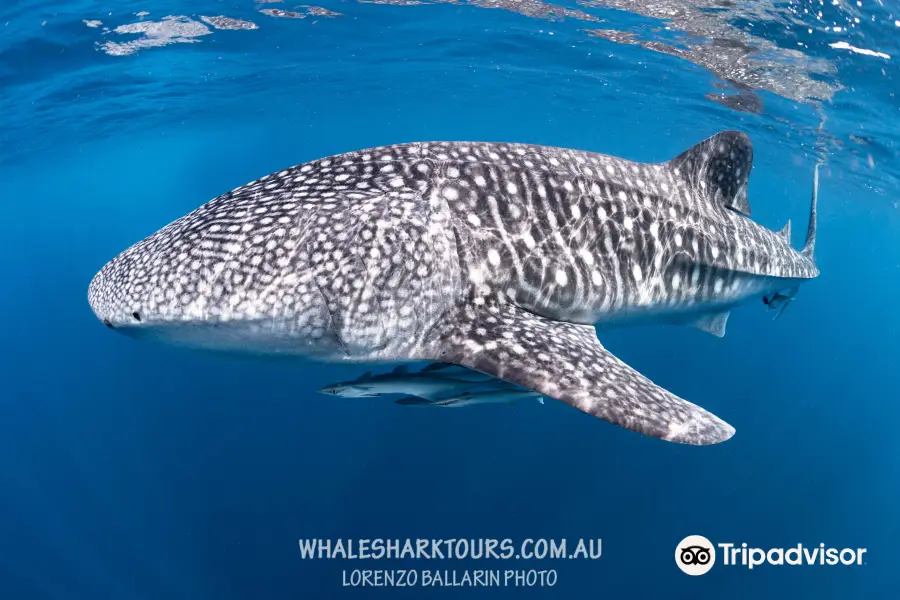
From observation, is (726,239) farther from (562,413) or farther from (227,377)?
(227,377)

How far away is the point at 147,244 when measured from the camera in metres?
3.71

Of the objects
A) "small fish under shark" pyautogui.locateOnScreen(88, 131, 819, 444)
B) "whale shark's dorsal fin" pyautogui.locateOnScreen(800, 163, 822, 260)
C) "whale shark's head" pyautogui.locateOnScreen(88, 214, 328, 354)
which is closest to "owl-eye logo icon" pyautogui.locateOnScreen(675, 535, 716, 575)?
"whale shark's dorsal fin" pyautogui.locateOnScreen(800, 163, 822, 260)

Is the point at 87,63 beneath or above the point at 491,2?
beneath

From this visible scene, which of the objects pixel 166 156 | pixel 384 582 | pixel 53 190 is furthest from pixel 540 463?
pixel 53 190

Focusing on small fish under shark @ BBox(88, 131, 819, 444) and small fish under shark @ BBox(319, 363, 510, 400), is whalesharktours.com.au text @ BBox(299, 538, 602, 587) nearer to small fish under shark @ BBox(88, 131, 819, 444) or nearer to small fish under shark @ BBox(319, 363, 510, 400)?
small fish under shark @ BBox(319, 363, 510, 400)

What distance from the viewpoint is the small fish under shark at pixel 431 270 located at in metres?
3.25

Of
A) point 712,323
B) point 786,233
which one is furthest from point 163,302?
point 786,233

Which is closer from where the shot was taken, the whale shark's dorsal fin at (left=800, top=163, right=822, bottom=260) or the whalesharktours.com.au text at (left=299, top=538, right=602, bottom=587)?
the whale shark's dorsal fin at (left=800, top=163, right=822, bottom=260)

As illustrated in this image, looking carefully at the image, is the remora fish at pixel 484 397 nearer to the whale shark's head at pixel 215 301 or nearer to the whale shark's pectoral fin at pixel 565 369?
the whale shark's pectoral fin at pixel 565 369

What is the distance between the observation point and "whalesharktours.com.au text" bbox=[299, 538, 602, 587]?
27.2ft

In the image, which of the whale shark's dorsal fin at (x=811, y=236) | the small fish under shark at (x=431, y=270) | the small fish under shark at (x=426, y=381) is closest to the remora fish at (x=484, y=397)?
the small fish under shark at (x=426, y=381)

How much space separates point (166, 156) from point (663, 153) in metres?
41.6

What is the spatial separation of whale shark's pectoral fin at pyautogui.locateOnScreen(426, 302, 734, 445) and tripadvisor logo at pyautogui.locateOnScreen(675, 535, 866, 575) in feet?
22.6

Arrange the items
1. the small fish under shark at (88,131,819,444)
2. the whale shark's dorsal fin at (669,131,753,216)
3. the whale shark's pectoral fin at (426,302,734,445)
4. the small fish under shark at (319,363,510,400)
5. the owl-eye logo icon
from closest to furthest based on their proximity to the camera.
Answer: the whale shark's pectoral fin at (426,302,734,445)
the small fish under shark at (88,131,819,444)
the small fish under shark at (319,363,510,400)
the whale shark's dorsal fin at (669,131,753,216)
the owl-eye logo icon
